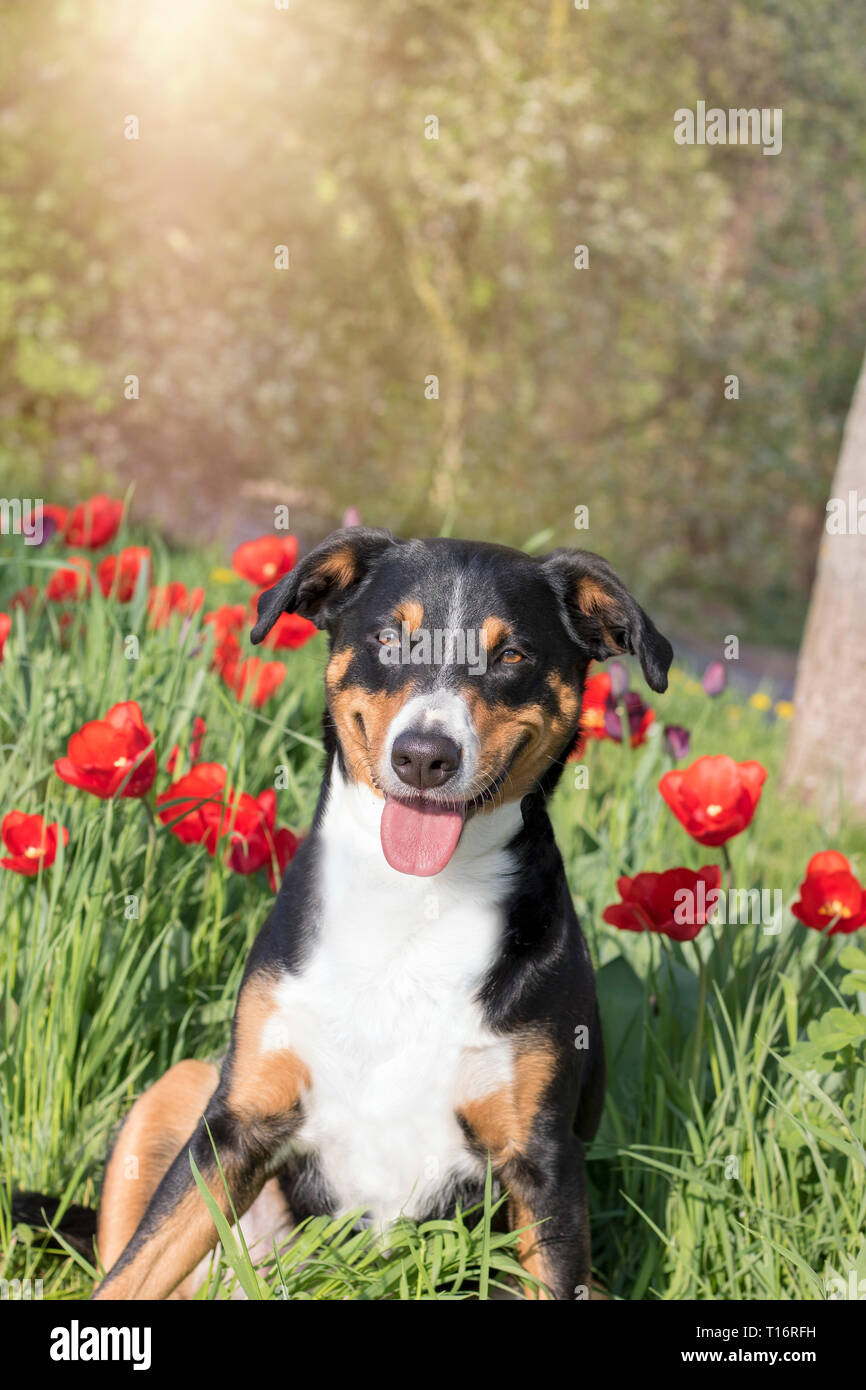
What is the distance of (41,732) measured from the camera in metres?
3.16

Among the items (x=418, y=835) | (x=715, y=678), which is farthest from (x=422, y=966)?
(x=715, y=678)

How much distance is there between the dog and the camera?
2.22 m

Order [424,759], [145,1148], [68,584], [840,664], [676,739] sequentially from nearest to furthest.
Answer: [424,759], [145,1148], [676,739], [68,584], [840,664]

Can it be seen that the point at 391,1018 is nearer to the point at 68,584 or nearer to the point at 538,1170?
the point at 538,1170

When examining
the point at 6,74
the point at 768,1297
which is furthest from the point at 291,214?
the point at 768,1297

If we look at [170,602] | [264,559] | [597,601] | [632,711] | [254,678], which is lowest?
[632,711]

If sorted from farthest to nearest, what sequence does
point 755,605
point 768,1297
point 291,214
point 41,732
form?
point 755,605 → point 291,214 → point 41,732 → point 768,1297

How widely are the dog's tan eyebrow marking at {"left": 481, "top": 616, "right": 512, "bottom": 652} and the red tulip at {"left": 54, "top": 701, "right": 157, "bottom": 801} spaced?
81cm

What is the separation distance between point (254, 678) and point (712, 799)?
1.45 metres

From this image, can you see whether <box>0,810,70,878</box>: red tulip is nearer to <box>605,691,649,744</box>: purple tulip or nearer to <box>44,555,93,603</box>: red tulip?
<box>44,555,93,603</box>: red tulip

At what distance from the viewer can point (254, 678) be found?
3.56 metres

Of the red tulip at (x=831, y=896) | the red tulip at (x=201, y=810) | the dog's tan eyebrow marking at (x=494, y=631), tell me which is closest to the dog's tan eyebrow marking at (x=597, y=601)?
the dog's tan eyebrow marking at (x=494, y=631)
